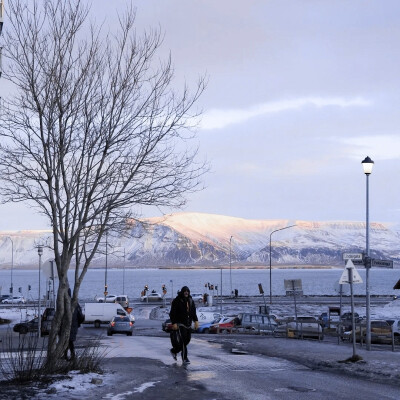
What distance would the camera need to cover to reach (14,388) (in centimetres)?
1246

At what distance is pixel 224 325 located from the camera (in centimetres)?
4475

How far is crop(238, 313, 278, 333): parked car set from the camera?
4144 centimetres

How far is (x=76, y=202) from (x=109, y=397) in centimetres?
404

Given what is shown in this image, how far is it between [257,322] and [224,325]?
3.00m

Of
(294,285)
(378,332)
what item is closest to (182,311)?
(294,285)

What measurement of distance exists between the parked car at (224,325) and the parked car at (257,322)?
36.4 inches

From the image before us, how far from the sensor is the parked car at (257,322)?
41438mm

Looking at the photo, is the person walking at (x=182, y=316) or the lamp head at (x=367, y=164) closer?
the person walking at (x=182, y=316)

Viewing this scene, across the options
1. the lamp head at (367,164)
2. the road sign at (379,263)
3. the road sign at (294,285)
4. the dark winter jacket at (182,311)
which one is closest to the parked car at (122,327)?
the road sign at (294,285)

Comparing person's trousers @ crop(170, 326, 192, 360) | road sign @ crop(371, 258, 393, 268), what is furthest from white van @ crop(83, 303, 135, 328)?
person's trousers @ crop(170, 326, 192, 360)

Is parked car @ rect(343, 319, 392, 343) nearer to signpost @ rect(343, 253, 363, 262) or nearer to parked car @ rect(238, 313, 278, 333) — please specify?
parked car @ rect(238, 313, 278, 333)

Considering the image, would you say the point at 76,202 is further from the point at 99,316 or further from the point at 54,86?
the point at 99,316

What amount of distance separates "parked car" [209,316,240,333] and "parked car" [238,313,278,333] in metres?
0.92

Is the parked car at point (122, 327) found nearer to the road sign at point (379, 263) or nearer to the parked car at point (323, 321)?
the parked car at point (323, 321)
